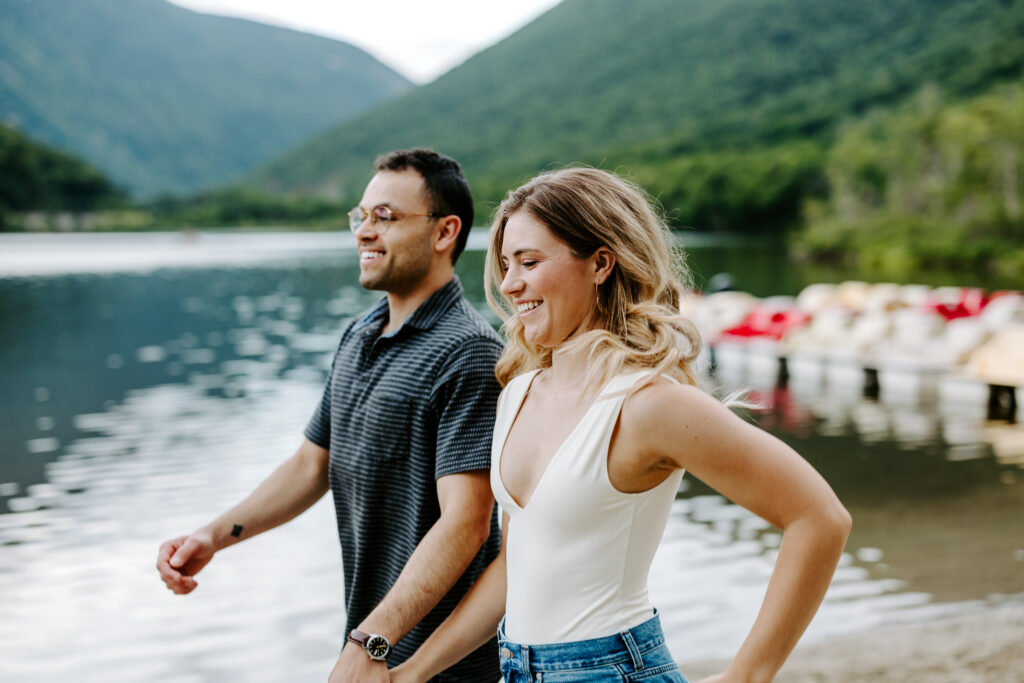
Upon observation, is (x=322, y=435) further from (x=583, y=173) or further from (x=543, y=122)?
(x=543, y=122)

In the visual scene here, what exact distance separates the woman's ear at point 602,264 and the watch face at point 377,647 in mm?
829

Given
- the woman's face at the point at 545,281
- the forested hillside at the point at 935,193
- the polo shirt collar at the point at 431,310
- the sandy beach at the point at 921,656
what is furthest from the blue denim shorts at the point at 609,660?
the forested hillside at the point at 935,193

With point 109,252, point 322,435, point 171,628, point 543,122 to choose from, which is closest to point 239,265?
point 109,252

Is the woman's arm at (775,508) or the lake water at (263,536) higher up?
the woman's arm at (775,508)

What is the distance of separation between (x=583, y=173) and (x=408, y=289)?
0.87 m

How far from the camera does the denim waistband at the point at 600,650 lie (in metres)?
1.62

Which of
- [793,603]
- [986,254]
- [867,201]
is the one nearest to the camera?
[793,603]

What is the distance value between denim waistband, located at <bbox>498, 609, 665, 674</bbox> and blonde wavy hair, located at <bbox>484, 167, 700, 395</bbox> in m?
0.41

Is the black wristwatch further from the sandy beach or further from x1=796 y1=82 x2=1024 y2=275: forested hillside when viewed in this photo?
x1=796 y1=82 x2=1024 y2=275: forested hillside

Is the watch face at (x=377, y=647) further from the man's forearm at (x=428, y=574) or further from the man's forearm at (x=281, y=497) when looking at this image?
the man's forearm at (x=281, y=497)

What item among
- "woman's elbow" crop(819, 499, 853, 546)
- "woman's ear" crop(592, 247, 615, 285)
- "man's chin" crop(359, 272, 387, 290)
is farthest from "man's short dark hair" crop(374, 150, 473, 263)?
"woman's elbow" crop(819, 499, 853, 546)

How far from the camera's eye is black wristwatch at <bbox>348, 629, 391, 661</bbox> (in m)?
1.98

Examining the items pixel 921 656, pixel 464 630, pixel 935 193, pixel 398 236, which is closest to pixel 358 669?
pixel 464 630

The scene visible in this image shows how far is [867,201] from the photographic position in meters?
70.2
